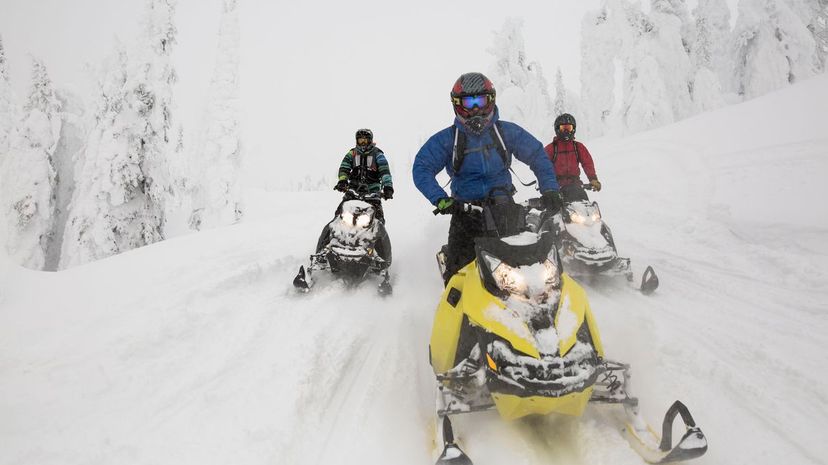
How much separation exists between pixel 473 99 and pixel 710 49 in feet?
146

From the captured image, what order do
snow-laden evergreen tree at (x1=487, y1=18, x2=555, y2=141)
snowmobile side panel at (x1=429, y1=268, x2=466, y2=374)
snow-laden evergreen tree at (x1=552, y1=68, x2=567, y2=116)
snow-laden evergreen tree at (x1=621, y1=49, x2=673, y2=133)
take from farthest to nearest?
snow-laden evergreen tree at (x1=552, y1=68, x2=567, y2=116) → snow-laden evergreen tree at (x1=487, y1=18, x2=555, y2=141) → snow-laden evergreen tree at (x1=621, y1=49, x2=673, y2=133) → snowmobile side panel at (x1=429, y1=268, x2=466, y2=374)

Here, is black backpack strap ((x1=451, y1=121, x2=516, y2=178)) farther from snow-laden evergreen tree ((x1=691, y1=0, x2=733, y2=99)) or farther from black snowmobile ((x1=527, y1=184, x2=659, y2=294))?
snow-laden evergreen tree ((x1=691, y1=0, x2=733, y2=99))

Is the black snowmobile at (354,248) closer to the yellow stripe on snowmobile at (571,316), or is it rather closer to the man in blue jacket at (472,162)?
the man in blue jacket at (472,162)

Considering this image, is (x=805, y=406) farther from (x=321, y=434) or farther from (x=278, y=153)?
(x=278, y=153)

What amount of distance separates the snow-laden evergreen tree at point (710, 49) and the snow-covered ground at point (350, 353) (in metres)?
26.1

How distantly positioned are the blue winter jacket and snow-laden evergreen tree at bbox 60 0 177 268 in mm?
17192

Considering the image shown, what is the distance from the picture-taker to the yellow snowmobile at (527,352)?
2.68 metres

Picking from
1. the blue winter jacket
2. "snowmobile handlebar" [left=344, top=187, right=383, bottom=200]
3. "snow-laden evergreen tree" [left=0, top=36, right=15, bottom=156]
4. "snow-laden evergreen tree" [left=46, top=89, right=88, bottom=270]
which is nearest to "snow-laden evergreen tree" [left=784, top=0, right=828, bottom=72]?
"snowmobile handlebar" [left=344, top=187, right=383, bottom=200]

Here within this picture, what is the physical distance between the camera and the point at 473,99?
13.4 feet

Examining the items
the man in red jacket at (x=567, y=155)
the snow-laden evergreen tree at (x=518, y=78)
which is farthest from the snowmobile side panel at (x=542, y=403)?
the snow-laden evergreen tree at (x=518, y=78)

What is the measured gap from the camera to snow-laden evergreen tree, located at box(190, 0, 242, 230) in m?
23.3

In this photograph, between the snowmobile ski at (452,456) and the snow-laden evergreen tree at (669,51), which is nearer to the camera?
the snowmobile ski at (452,456)

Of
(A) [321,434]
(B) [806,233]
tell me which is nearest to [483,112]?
(A) [321,434]

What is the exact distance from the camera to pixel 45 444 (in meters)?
3.27
